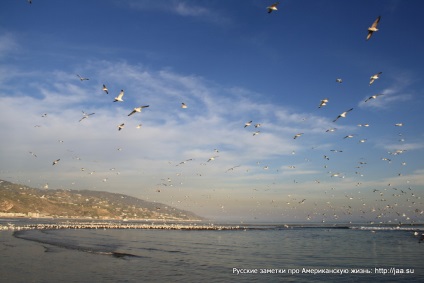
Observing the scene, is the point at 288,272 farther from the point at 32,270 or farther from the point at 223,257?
the point at 32,270

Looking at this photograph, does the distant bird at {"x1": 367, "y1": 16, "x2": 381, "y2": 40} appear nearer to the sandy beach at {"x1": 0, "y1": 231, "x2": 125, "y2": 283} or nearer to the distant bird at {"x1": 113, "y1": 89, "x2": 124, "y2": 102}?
the distant bird at {"x1": 113, "y1": 89, "x2": 124, "y2": 102}

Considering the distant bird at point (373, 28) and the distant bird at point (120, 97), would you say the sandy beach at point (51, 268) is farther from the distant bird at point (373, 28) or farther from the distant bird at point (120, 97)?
the distant bird at point (373, 28)

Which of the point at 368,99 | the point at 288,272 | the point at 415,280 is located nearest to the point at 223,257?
the point at 288,272

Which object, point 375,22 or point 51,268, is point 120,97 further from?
point 375,22

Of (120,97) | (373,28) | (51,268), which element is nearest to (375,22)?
(373,28)

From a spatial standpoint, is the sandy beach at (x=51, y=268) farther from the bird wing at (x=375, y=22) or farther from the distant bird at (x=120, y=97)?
the bird wing at (x=375, y=22)

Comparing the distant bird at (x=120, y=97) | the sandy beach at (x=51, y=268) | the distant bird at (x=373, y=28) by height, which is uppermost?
the distant bird at (x=373, y=28)

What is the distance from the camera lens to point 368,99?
28750 millimetres

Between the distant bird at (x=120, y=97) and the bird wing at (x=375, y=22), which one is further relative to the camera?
the distant bird at (x=120, y=97)

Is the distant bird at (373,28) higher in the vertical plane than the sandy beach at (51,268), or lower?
higher

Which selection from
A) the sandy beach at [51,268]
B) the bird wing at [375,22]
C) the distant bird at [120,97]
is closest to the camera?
the bird wing at [375,22]

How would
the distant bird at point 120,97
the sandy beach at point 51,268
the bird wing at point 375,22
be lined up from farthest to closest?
the distant bird at point 120,97 → the sandy beach at point 51,268 → the bird wing at point 375,22

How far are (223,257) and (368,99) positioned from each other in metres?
23.0

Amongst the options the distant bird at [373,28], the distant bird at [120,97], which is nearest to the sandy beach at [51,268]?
the distant bird at [120,97]
